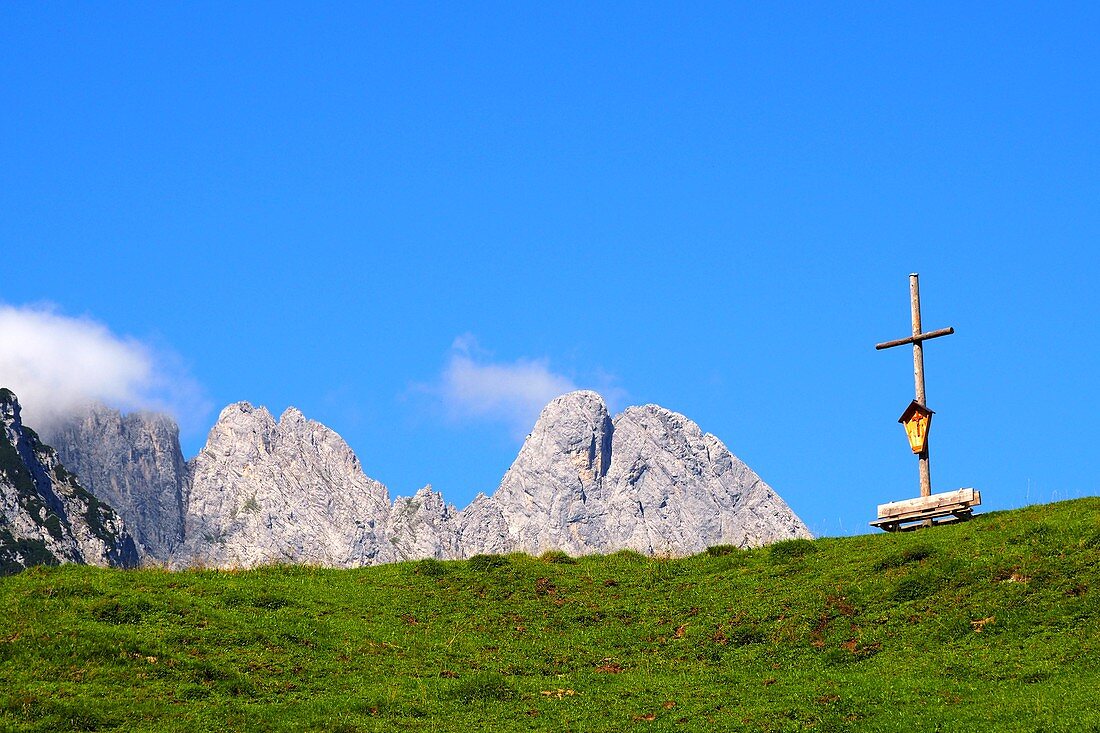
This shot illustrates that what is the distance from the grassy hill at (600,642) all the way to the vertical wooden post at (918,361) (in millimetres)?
2469

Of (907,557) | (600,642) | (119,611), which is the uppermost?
(907,557)

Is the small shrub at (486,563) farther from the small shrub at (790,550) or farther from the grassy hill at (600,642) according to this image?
the small shrub at (790,550)

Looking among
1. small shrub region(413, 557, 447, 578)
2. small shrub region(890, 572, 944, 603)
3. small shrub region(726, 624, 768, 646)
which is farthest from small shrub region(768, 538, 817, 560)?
small shrub region(413, 557, 447, 578)

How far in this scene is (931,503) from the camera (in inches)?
1559

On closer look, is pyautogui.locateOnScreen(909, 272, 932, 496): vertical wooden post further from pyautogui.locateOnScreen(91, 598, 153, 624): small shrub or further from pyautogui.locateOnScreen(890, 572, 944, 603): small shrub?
pyautogui.locateOnScreen(91, 598, 153, 624): small shrub

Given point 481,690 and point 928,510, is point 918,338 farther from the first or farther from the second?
point 481,690

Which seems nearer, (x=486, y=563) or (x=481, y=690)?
(x=481, y=690)

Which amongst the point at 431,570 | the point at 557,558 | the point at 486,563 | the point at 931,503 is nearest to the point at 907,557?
the point at 931,503

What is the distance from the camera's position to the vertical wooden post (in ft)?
134

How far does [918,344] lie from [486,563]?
1726 centimetres

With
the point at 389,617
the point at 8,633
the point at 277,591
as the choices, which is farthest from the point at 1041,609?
the point at 8,633

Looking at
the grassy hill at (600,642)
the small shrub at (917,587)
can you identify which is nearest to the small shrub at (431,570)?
the grassy hill at (600,642)

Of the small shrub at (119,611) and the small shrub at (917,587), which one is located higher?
the small shrub at (917,587)

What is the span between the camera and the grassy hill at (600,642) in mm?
26234
